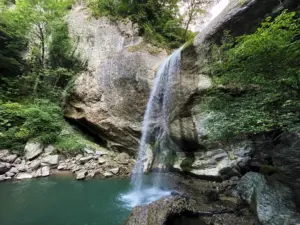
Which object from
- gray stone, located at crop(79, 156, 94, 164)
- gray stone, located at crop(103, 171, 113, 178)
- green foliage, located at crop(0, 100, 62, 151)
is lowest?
gray stone, located at crop(103, 171, 113, 178)

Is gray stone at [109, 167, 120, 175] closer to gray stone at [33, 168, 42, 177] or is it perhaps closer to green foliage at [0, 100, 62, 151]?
gray stone at [33, 168, 42, 177]

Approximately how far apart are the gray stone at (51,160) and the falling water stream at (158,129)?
3.51m

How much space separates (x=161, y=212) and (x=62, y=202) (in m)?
3.48

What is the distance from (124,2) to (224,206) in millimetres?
12406

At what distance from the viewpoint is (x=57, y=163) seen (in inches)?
331

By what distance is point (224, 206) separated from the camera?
487 cm

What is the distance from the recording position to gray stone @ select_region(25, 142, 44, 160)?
8.35 m

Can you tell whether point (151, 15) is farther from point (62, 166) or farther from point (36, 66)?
point (62, 166)

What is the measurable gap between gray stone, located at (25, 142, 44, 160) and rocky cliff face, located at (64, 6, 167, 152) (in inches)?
93.2

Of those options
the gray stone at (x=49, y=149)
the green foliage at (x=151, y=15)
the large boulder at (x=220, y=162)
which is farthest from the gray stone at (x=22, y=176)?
the green foliage at (x=151, y=15)

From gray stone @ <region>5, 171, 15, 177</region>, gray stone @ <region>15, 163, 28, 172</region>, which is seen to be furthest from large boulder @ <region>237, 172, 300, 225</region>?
gray stone @ <region>5, 171, 15, 177</region>

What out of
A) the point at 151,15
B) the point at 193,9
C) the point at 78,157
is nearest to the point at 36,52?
the point at 151,15

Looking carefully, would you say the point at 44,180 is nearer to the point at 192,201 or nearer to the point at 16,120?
the point at 16,120

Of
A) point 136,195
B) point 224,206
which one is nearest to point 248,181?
point 224,206
